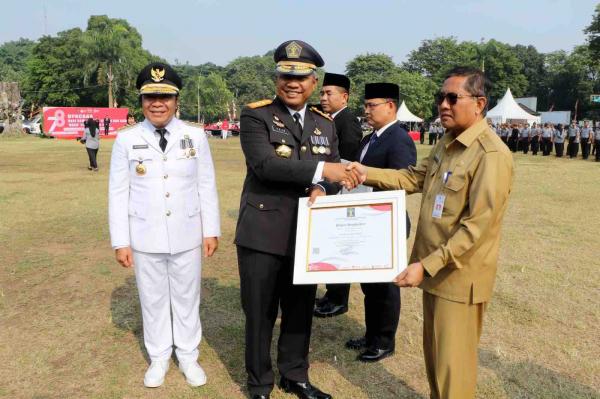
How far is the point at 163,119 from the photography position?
3252 millimetres

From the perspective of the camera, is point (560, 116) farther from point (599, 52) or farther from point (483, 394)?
point (483, 394)

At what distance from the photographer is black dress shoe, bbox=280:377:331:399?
3242 mm

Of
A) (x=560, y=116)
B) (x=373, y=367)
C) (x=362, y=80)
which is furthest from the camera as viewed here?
(x=362, y=80)

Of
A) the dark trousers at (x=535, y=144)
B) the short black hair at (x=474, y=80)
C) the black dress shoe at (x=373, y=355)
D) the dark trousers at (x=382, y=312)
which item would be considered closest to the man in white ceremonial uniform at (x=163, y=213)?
the black dress shoe at (x=373, y=355)

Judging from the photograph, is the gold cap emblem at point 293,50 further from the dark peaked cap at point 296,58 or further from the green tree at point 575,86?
the green tree at point 575,86

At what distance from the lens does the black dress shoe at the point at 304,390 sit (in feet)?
10.6

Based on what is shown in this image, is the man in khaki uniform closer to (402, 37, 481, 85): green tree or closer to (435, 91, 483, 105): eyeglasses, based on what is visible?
(435, 91, 483, 105): eyeglasses

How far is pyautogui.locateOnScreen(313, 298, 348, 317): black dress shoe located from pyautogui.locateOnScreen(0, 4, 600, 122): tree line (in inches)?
1730

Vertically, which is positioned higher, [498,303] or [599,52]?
[599,52]

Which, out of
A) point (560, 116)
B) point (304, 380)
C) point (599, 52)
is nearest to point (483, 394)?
point (304, 380)

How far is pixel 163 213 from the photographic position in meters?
3.31

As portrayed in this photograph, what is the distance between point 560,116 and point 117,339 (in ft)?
186

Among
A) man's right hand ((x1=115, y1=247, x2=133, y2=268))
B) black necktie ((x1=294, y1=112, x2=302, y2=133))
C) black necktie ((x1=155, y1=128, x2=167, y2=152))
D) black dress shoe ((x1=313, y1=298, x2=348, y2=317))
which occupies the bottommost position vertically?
black dress shoe ((x1=313, y1=298, x2=348, y2=317))

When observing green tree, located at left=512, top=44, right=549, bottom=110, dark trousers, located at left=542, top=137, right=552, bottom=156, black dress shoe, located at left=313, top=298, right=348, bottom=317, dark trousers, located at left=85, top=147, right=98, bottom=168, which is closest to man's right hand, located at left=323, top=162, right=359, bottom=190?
black dress shoe, located at left=313, top=298, right=348, bottom=317
